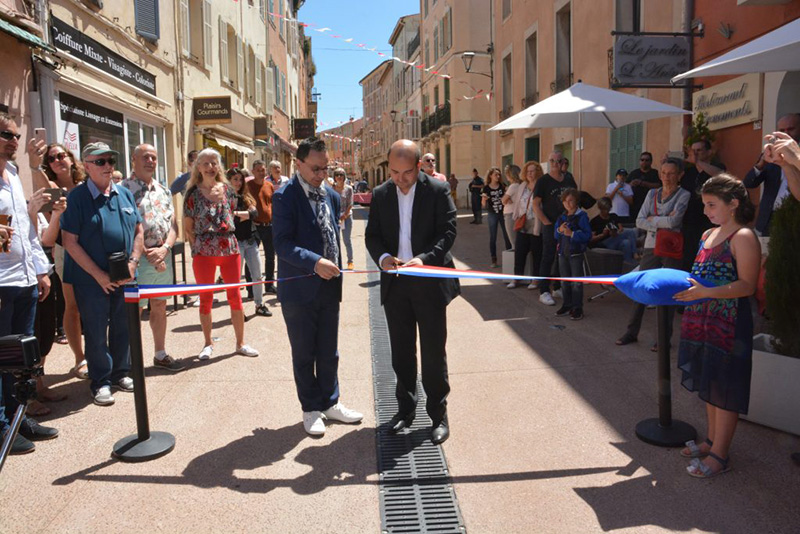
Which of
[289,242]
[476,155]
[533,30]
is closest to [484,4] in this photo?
[476,155]

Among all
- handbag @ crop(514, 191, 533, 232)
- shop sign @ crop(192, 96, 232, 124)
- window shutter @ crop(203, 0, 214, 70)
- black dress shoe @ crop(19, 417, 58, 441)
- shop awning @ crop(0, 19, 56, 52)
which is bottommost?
black dress shoe @ crop(19, 417, 58, 441)

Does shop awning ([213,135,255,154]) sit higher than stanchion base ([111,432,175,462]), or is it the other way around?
shop awning ([213,135,255,154])

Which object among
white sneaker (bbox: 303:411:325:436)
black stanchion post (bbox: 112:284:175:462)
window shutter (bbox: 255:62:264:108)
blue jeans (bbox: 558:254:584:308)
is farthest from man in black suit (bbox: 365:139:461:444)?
window shutter (bbox: 255:62:264:108)

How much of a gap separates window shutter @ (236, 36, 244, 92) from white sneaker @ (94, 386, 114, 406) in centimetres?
1692

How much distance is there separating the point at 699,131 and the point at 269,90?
19942mm

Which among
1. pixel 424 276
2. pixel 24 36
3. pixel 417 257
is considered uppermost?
pixel 24 36

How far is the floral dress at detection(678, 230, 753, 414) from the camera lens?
3.29 meters

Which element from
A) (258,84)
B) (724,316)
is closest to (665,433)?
(724,316)

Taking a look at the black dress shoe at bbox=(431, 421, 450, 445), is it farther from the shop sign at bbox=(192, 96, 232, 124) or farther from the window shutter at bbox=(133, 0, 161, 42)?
the shop sign at bbox=(192, 96, 232, 124)

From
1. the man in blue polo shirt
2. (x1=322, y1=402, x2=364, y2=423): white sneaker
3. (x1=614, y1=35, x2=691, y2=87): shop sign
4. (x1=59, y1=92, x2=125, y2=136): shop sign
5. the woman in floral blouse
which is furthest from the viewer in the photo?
(x1=59, y1=92, x2=125, y2=136): shop sign

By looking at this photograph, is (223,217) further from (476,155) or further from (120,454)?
(476,155)

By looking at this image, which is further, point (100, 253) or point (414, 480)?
point (100, 253)

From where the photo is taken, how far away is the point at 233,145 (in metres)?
18.6

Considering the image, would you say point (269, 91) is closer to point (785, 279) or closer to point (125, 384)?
point (125, 384)
